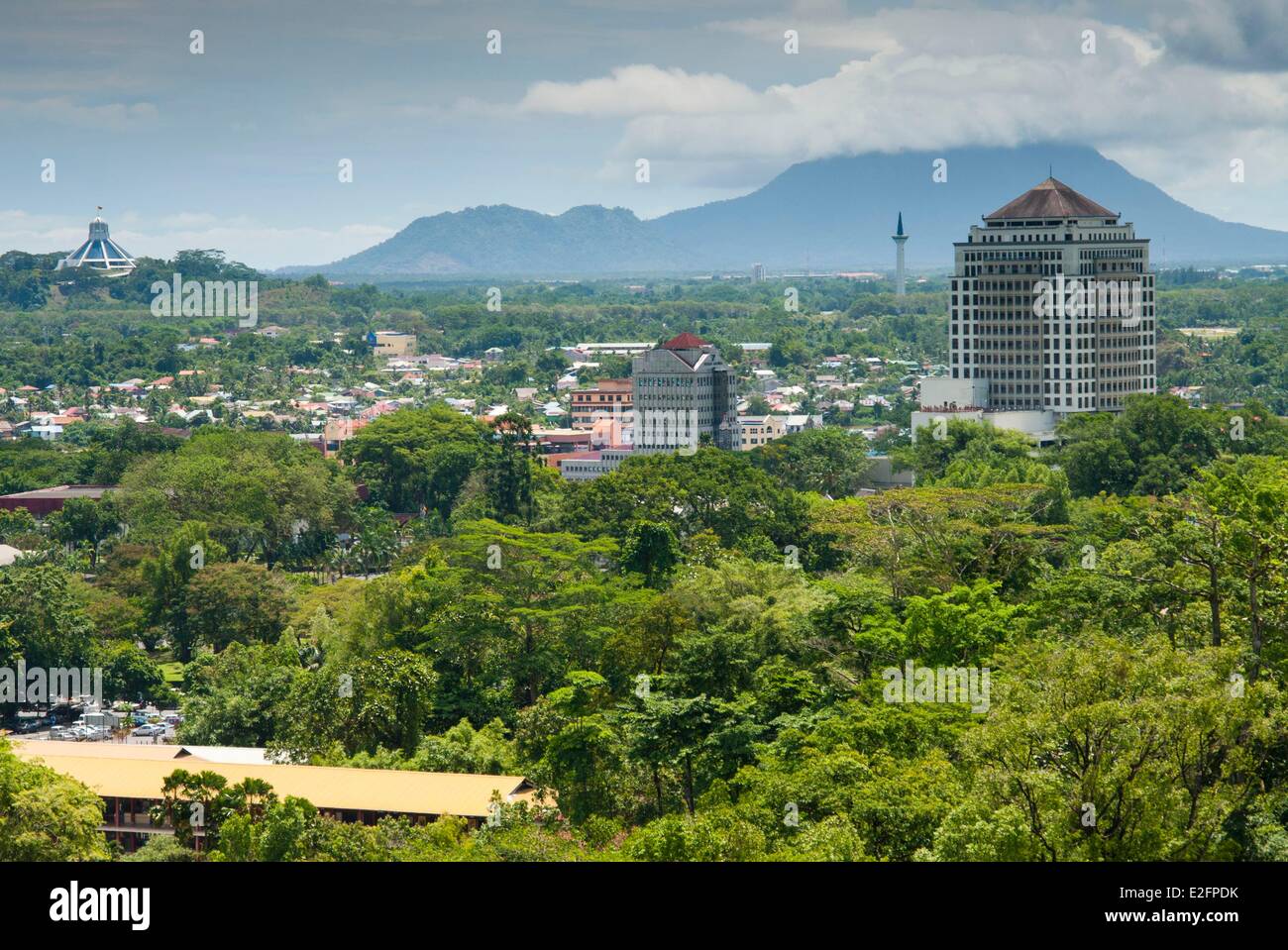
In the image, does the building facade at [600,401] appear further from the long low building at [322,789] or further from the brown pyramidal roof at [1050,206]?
the long low building at [322,789]

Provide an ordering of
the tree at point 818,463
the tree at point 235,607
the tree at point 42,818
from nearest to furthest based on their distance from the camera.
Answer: the tree at point 42,818
the tree at point 235,607
the tree at point 818,463

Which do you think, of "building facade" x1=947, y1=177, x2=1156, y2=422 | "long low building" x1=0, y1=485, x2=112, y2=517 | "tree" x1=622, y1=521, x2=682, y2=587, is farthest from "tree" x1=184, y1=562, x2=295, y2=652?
"building facade" x1=947, y1=177, x2=1156, y2=422

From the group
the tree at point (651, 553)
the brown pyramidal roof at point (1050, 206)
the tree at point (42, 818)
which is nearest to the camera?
the tree at point (42, 818)

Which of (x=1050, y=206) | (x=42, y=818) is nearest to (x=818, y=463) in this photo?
(x=1050, y=206)

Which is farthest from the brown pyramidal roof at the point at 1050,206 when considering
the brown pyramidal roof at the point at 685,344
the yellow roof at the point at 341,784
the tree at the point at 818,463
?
the yellow roof at the point at 341,784

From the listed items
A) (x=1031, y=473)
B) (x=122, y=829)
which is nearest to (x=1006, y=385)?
(x=1031, y=473)

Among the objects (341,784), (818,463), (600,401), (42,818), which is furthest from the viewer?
(600,401)

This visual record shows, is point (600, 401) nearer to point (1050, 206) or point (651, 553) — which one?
point (1050, 206)
